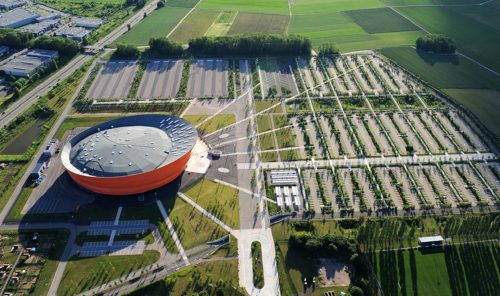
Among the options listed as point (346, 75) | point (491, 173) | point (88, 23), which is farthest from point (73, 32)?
point (491, 173)

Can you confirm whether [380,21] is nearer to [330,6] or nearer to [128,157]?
[330,6]

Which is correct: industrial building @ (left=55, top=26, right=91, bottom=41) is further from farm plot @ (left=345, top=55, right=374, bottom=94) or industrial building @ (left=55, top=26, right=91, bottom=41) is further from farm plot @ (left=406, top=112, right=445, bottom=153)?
farm plot @ (left=406, top=112, right=445, bottom=153)

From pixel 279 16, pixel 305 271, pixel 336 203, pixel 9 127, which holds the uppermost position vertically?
pixel 279 16

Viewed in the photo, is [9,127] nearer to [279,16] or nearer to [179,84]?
[179,84]

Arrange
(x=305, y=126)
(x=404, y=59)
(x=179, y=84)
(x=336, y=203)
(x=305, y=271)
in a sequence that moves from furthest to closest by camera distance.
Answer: (x=404, y=59) < (x=179, y=84) < (x=305, y=126) < (x=336, y=203) < (x=305, y=271)

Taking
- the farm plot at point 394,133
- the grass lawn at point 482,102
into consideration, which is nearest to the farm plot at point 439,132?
the farm plot at point 394,133

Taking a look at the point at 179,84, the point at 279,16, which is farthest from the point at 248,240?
the point at 279,16

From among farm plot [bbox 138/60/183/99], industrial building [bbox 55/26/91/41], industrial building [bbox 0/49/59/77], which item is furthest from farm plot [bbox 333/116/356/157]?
industrial building [bbox 55/26/91/41]
